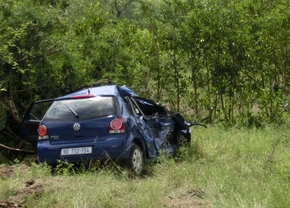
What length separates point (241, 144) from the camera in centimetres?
1354

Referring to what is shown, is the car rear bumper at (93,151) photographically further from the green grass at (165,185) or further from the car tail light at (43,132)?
the green grass at (165,185)

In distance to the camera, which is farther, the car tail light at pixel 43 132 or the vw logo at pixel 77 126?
the car tail light at pixel 43 132

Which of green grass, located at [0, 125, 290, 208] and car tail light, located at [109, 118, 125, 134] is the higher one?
car tail light, located at [109, 118, 125, 134]

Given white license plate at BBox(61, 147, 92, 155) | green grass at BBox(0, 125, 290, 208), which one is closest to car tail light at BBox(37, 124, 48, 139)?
white license plate at BBox(61, 147, 92, 155)

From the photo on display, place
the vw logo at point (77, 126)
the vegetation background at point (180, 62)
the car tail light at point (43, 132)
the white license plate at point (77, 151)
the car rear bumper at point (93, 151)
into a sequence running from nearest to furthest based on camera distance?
1. the car rear bumper at point (93, 151)
2. the white license plate at point (77, 151)
3. the vw logo at point (77, 126)
4. the car tail light at point (43, 132)
5. the vegetation background at point (180, 62)

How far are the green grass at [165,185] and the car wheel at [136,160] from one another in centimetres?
17

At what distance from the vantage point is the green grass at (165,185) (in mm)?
7473

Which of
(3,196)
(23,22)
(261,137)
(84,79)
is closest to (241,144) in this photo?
(261,137)

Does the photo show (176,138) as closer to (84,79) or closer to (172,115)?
(172,115)

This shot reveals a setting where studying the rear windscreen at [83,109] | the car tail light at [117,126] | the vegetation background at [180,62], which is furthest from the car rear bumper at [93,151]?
the vegetation background at [180,62]

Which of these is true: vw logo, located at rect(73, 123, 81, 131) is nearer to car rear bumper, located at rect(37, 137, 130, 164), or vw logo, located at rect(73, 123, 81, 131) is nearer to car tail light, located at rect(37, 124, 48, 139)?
car rear bumper, located at rect(37, 137, 130, 164)

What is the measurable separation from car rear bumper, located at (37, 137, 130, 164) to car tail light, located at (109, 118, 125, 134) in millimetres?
119

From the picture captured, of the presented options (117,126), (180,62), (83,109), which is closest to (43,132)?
(83,109)

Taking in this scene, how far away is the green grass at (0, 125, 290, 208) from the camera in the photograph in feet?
24.5
